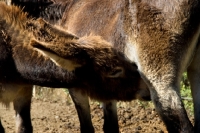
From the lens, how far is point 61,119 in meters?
7.01

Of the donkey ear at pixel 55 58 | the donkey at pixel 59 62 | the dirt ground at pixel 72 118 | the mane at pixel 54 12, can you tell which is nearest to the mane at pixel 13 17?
the donkey at pixel 59 62

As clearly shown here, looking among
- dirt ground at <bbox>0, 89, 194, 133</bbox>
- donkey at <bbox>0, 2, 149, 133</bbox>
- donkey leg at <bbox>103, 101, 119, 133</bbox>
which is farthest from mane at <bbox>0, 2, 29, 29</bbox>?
dirt ground at <bbox>0, 89, 194, 133</bbox>

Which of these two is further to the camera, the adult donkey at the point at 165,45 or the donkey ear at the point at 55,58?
the adult donkey at the point at 165,45

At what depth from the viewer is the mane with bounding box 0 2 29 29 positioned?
4645mm

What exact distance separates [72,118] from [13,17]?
8.64 feet

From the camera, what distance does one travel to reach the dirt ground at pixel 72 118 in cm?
665

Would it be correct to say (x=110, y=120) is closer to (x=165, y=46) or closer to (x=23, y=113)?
(x=23, y=113)

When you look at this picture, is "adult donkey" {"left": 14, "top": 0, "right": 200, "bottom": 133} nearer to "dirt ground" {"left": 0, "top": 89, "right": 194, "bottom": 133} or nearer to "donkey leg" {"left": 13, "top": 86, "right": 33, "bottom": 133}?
"donkey leg" {"left": 13, "top": 86, "right": 33, "bottom": 133}

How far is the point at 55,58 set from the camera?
13.2 ft

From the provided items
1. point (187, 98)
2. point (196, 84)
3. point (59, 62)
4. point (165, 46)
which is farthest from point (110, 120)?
point (59, 62)

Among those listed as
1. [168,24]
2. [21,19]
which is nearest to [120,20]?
[168,24]

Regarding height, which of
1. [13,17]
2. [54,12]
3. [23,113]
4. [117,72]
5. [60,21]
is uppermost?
[54,12]

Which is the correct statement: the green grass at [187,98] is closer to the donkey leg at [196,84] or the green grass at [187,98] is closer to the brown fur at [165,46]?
the donkey leg at [196,84]

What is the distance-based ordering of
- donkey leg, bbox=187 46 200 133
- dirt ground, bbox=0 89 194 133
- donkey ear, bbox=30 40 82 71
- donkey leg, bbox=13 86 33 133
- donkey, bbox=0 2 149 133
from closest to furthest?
donkey ear, bbox=30 40 82 71, donkey, bbox=0 2 149 133, donkey leg, bbox=187 46 200 133, donkey leg, bbox=13 86 33 133, dirt ground, bbox=0 89 194 133
